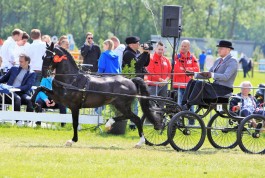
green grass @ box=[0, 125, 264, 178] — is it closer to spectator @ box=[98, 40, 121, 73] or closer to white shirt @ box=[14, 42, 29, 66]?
spectator @ box=[98, 40, 121, 73]

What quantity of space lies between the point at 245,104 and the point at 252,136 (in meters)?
2.48

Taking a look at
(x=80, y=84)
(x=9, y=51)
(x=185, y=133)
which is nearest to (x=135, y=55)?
(x=9, y=51)

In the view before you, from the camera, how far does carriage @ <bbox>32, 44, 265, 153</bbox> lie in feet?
51.9

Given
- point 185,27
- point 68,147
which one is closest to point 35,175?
point 68,147

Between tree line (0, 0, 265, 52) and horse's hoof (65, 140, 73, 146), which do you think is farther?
tree line (0, 0, 265, 52)

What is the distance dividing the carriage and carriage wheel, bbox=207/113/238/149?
35mm

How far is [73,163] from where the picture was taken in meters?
13.0

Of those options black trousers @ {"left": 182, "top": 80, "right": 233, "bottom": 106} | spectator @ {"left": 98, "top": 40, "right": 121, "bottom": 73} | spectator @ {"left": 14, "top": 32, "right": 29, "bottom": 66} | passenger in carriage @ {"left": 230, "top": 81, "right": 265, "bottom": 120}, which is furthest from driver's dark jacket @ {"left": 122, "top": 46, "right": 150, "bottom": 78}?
black trousers @ {"left": 182, "top": 80, "right": 233, "bottom": 106}

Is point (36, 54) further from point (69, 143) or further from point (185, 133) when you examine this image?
point (185, 133)

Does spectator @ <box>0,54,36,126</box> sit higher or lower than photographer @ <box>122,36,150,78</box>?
lower

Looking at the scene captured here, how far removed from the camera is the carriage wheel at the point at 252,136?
1616cm

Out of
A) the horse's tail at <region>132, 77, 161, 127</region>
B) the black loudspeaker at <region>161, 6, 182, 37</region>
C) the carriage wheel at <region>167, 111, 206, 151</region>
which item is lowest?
the carriage wheel at <region>167, 111, 206, 151</region>

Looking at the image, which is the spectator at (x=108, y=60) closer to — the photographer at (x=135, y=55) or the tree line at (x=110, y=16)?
the photographer at (x=135, y=55)

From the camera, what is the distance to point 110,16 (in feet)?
308
